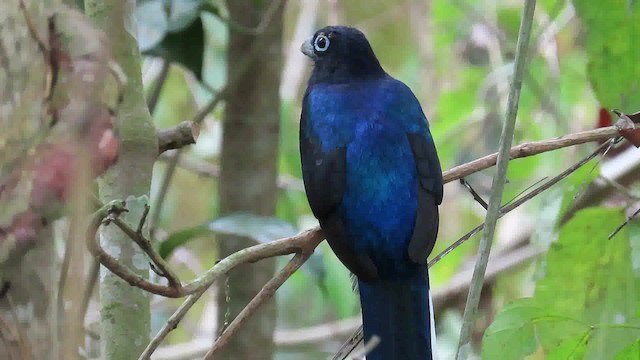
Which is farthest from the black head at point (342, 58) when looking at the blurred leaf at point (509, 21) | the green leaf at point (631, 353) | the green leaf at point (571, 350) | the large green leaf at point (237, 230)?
the blurred leaf at point (509, 21)

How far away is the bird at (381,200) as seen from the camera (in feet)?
5.20

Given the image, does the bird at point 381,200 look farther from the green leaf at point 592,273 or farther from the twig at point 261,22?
the twig at point 261,22

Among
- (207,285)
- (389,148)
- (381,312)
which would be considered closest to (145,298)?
(207,285)

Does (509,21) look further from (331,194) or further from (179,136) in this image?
(179,136)

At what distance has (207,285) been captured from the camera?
1.17m

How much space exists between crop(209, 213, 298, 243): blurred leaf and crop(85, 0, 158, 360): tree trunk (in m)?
0.47

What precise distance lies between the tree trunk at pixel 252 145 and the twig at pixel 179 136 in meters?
0.84

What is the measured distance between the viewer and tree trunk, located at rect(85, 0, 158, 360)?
1.36 meters

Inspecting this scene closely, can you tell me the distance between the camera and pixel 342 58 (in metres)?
2.10

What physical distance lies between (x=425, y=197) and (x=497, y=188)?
1.61 feet

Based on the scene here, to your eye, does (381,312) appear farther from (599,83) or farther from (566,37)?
(566,37)

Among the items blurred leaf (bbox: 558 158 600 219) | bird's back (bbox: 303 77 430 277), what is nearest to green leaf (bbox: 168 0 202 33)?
bird's back (bbox: 303 77 430 277)

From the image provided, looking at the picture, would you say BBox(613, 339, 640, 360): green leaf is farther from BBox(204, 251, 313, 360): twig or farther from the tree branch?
BBox(204, 251, 313, 360): twig

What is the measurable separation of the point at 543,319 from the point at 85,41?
0.76 metres
